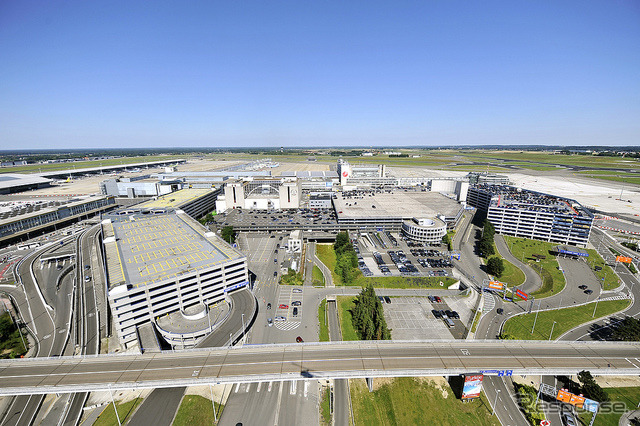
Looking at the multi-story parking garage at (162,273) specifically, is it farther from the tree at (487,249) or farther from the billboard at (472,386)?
the tree at (487,249)

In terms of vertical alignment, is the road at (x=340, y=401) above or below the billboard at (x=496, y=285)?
below

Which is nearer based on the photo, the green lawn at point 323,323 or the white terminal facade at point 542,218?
the green lawn at point 323,323

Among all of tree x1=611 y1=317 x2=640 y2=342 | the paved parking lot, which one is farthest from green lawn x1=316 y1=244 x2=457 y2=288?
tree x1=611 y1=317 x2=640 y2=342

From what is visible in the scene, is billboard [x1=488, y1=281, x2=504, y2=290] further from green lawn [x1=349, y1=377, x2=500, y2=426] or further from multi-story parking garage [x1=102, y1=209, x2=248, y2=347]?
multi-story parking garage [x1=102, y1=209, x2=248, y2=347]

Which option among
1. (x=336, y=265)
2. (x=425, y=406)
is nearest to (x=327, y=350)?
(x=425, y=406)

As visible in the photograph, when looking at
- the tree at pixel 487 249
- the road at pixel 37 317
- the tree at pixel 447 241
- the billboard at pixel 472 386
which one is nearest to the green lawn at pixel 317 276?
the billboard at pixel 472 386

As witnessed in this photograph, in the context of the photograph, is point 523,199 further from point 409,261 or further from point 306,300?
point 306,300
